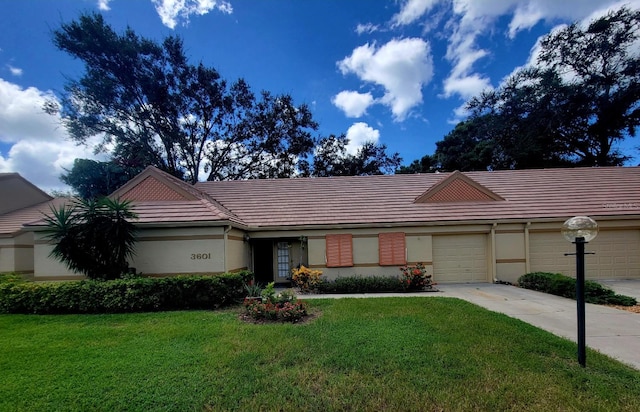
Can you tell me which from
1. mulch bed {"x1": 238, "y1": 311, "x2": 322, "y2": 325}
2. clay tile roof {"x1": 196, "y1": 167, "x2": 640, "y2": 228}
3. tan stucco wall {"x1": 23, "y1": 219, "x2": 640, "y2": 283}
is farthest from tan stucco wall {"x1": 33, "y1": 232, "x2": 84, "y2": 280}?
mulch bed {"x1": 238, "y1": 311, "x2": 322, "y2": 325}

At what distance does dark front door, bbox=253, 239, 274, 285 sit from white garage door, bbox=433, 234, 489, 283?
7.36 metres

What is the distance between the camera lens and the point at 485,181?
16391 mm

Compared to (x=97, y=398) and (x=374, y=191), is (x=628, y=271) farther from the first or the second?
(x=97, y=398)

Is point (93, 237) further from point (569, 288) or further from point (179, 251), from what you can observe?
point (569, 288)

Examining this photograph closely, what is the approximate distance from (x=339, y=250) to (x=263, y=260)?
12.4 ft

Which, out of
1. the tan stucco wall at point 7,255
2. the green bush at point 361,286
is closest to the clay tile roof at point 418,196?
the green bush at point 361,286

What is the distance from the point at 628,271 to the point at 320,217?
526 inches

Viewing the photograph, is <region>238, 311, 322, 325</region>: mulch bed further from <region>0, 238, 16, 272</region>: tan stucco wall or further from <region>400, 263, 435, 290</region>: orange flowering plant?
<region>0, 238, 16, 272</region>: tan stucco wall

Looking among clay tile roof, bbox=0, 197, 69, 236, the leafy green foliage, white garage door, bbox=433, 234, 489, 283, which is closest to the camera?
the leafy green foliage

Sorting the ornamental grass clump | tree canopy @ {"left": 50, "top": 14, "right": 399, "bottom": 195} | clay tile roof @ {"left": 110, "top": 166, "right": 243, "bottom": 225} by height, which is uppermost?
tree canopy @ {"left": 50, "top": 14, "right": 399, "bottom": 195}

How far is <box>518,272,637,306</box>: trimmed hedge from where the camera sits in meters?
8.88

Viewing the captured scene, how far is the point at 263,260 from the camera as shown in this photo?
14.5m

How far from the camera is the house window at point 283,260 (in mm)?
14227

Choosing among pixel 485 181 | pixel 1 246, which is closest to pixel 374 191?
pixel 485 181
